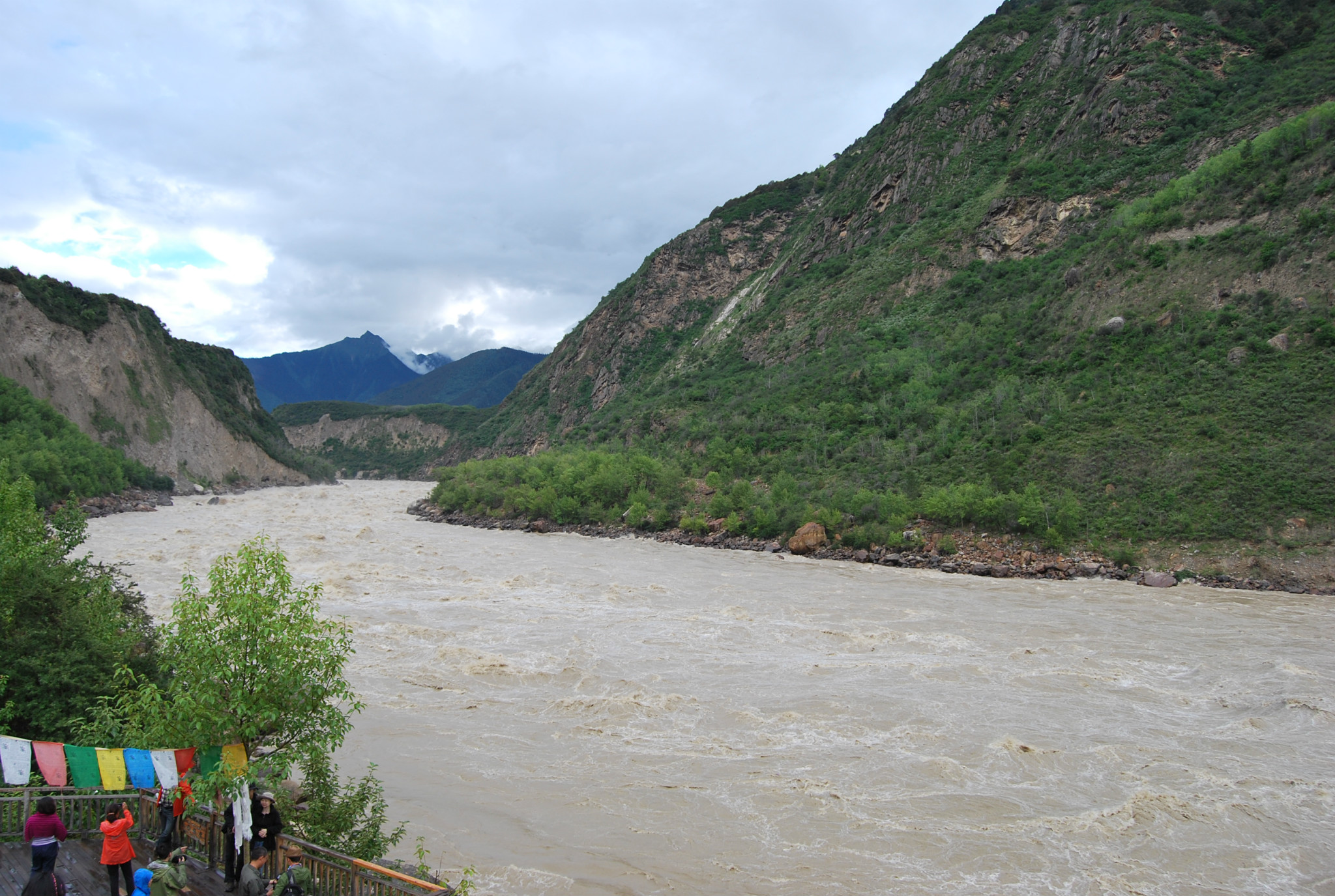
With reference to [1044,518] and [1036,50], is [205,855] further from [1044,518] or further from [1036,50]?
[1036,50]

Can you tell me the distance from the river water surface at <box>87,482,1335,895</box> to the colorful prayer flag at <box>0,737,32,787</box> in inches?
167

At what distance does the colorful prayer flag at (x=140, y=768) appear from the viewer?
7910mm

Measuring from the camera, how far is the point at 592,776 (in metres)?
11.6

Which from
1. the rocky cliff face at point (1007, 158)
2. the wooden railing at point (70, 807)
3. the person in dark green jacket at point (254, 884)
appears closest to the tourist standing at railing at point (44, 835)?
the wooden railing at point (70, 807)

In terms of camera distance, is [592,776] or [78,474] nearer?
[592,776]

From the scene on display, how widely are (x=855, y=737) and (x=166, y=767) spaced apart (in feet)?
33.4

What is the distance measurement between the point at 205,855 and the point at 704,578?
23.9 m

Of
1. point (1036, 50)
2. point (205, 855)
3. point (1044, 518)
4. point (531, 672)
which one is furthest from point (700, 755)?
point (1036, 50)

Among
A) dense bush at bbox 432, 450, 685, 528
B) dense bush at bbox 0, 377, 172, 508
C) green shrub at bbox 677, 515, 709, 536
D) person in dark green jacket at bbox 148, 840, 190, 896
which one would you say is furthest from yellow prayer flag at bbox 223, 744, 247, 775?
dense bush at bbox 0, 377, 172, 508

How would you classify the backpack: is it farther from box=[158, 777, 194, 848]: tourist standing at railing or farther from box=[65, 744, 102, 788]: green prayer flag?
box=[65, 744, 102, 788]: green prayer flag

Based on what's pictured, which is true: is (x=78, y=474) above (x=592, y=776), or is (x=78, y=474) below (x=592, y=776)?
above

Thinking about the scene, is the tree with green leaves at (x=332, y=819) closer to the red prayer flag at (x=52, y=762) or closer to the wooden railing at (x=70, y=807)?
the wooden railing at (x=70, y=807)

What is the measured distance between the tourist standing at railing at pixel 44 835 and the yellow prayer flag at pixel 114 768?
2.60 ft

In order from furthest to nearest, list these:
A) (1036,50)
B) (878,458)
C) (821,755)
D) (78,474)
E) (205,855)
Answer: (1036,50) → (78,474) → (878,458) → (821,755) → (205,855)
